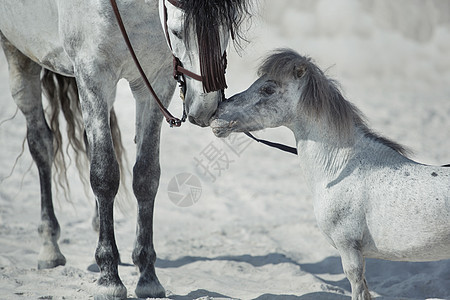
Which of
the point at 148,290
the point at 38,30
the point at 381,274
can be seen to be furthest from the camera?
the point at 381,274

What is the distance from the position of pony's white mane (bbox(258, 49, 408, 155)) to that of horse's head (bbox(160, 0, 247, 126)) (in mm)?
242

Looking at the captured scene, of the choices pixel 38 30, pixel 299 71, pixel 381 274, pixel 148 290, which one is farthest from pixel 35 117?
pixel 381 274

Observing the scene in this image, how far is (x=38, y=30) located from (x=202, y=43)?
4.88ft

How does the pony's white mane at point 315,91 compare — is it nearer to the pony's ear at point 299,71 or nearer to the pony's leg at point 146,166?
the pony's ear at point 299,71

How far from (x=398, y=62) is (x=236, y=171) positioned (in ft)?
16.7

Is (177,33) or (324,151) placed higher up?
(177,33)

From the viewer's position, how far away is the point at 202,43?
278 cm

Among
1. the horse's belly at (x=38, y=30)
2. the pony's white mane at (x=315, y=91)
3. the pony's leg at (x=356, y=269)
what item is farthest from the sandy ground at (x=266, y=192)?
the horse's belly at (x=38, y=30)

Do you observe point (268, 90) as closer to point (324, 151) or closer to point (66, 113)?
point (324, 151)

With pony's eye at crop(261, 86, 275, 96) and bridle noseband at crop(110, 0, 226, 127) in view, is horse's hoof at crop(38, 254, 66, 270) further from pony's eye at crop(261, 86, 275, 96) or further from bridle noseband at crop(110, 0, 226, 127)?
pony's eye at crop(261, 86, 275, 96)

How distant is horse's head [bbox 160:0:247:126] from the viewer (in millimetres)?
2777

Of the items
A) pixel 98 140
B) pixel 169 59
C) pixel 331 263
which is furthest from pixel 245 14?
pixel 331 263

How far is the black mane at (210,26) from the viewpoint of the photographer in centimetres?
277

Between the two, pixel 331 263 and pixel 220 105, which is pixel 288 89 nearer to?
pixel 220 105
